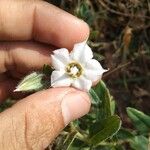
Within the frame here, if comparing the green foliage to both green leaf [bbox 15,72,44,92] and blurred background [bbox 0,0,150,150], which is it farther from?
blurred background [bbox 0,0,150,150]

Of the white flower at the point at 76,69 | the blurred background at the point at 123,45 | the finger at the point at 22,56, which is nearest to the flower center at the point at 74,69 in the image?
the white flower at the point at 76,69

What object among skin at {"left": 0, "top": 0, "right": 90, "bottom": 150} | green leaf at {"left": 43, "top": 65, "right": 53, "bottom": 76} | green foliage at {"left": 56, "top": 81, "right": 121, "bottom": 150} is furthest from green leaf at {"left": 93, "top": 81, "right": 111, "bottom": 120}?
green leaf at {"left": 43, "top": 65, "right": 53, "bottom": 76}

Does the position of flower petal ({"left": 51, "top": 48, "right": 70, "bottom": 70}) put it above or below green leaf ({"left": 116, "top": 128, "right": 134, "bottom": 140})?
above

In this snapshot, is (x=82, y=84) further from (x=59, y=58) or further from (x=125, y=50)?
(x=125, y=50)

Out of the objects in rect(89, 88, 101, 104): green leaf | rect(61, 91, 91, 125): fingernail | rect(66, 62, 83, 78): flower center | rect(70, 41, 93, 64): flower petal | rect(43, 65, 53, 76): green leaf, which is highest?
rect(70, 41, 93, 64): flower petal

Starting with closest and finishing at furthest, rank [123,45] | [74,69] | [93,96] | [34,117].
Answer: [34,117]
[74,69]
[93,96]
[123,45]

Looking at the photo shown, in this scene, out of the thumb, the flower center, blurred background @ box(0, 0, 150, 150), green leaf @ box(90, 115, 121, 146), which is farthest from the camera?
blurred background @ box(0, 0, 150, 150)

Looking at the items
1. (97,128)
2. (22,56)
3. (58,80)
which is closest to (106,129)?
(97,128)
